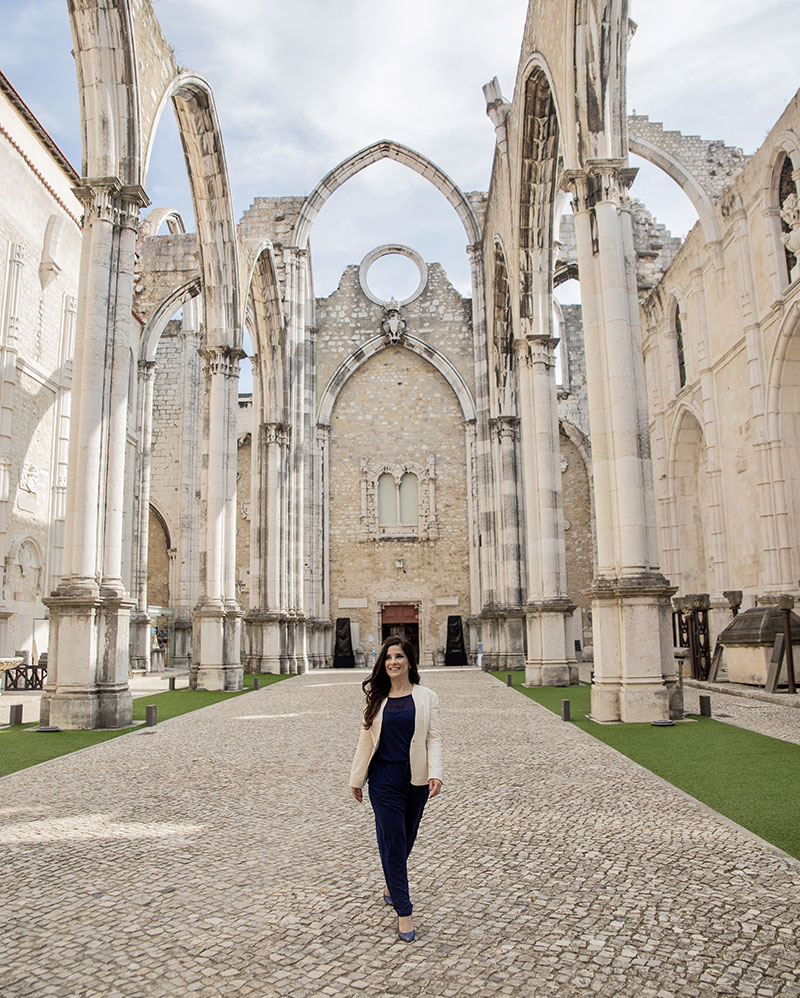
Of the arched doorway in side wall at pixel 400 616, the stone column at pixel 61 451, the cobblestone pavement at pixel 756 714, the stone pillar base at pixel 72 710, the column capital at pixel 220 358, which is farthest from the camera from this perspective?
the arched doorway in side wall at pixel 400 616

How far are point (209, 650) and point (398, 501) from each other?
1263 cm

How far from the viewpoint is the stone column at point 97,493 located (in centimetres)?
866

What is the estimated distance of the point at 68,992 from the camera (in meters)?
2.41

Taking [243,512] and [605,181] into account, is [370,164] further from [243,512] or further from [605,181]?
[605,181]

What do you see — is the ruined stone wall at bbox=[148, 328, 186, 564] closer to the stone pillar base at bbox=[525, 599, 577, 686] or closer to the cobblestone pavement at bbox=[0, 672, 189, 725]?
the cobblestone pavement at bbox=[0, 672, 189, 725]

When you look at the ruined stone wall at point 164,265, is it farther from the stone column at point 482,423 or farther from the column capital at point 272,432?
the stone column at point 482,423

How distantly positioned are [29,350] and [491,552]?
12.3 meters

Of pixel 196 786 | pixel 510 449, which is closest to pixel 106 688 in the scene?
pixel 196 786

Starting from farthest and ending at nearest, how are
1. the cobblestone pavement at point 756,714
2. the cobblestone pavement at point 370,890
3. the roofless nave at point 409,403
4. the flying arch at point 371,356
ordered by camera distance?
the flying arch at point 371,356, the roofless nave at point 409,403, the cobblestone pavement at point 756,714, the cobblestone pavement at point 370,890

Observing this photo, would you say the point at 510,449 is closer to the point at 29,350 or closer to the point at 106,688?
the point at 29,350

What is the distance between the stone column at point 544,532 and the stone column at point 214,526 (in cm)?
568

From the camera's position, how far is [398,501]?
85.7 ft

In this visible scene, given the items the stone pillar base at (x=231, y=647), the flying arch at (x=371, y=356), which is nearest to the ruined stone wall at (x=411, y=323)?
the flying arch at (x=371, y=356)

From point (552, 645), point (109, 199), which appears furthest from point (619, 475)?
point (109, 199)
